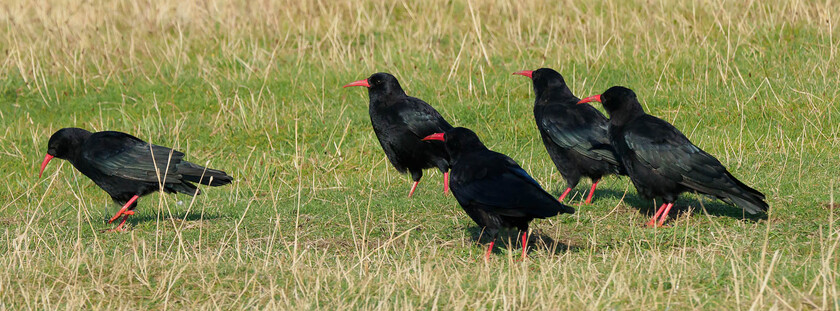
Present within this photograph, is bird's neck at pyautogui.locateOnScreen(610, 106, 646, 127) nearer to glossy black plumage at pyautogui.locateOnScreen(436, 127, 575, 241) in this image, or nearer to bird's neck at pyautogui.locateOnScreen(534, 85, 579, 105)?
bird's neck at pyautogui.locateOnScreen(534, 85, 579, 105)

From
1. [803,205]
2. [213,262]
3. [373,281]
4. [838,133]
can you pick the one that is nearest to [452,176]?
[373,281]

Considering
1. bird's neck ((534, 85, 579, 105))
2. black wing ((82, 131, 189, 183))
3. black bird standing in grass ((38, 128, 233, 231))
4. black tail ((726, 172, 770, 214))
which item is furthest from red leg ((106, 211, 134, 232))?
black tail ((726, 172, 770, 214))

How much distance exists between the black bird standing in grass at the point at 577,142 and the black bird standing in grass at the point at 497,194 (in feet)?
4.70

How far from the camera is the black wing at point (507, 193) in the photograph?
5.82 m

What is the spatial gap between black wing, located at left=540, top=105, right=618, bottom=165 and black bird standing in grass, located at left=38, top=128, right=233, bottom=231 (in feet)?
8.98

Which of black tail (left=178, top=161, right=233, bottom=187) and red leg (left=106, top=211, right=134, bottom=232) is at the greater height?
black tail (left=178, top=161, right=233, bottom=187)

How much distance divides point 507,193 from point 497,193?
8 cm

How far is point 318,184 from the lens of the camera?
9.00 metres

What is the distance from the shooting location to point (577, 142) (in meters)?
7.82

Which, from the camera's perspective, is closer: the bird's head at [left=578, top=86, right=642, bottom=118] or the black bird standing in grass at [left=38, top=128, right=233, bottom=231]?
the bird's head at [left=578, top=86, right=642, bottom=118]

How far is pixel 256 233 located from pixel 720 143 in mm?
4848

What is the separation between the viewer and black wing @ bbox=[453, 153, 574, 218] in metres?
5.82

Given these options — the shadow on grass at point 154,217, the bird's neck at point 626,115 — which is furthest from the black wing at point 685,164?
the shadow on grass at point 154,217

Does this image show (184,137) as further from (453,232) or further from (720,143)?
(720,143)
